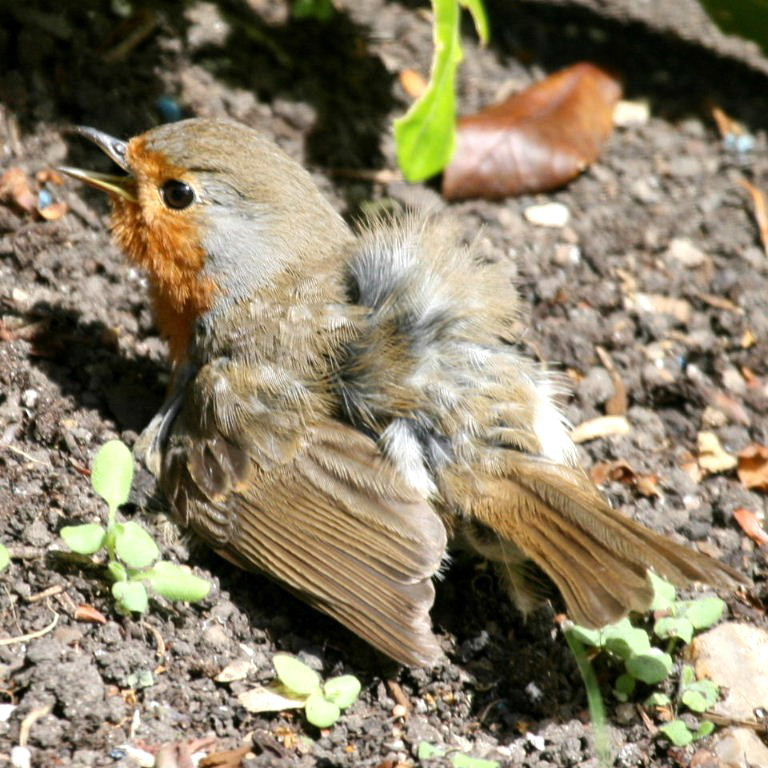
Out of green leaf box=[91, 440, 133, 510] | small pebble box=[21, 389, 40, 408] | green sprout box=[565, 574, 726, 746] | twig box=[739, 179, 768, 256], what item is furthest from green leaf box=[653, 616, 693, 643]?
twig box=[739, 179, 768, 256]

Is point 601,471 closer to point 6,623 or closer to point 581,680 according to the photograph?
point 581,680

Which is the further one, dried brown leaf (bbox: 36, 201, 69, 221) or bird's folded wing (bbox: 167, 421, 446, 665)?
dried brown leaf (bbox: 36, 201, 69, 221)

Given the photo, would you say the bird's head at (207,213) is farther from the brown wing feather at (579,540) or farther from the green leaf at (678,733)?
the green leaf at (678,733)

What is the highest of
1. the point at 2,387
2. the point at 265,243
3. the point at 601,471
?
the point at 265,243

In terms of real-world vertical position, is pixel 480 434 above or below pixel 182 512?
above

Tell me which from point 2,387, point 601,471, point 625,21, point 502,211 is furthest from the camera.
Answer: point 625,21

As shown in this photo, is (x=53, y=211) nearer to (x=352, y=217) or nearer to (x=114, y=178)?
(x=114, y=178)

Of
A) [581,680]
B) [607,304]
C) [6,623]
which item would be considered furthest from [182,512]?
[607,304]

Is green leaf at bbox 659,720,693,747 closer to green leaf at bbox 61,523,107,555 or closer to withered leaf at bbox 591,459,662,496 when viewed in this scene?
withered leaf at bbox 591,459,662,496
